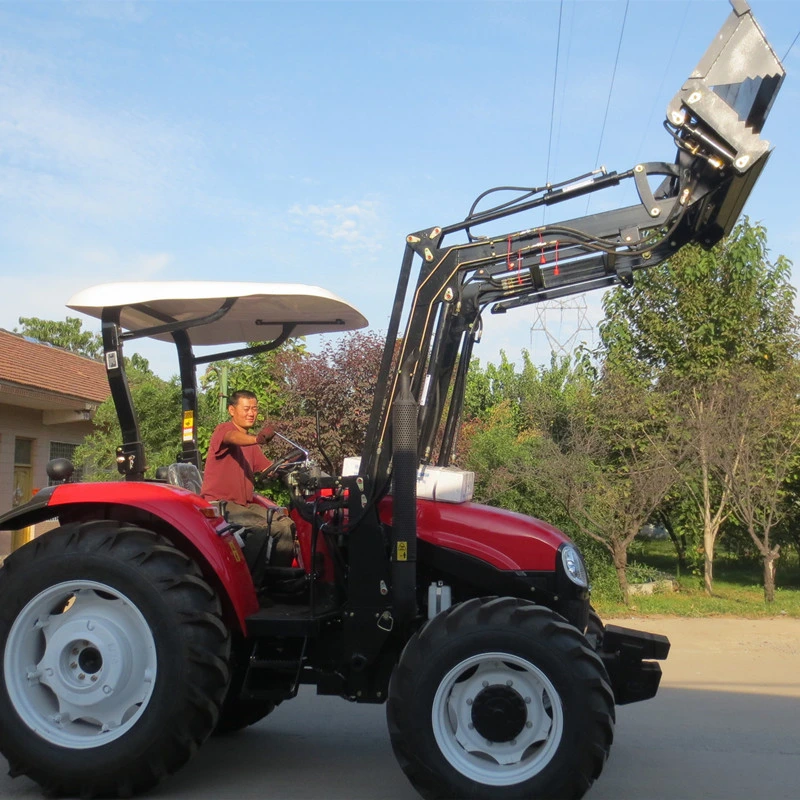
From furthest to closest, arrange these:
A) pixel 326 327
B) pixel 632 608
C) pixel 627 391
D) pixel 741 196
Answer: pixel 627 391 < pixel 632 608 < pixel 326 327 < pixel 741 196

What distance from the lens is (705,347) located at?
15195 millimetres

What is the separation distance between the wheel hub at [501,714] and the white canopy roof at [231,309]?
90.3 inches

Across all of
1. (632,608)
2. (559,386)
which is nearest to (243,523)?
(632,608)

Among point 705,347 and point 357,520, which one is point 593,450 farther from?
point 357,520

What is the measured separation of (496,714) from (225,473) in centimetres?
224

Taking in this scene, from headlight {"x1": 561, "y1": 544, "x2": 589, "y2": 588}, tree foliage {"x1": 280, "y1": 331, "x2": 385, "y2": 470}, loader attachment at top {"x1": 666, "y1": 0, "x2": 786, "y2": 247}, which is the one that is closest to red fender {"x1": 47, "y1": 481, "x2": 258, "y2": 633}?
headlight {"x1": 561, "y1": 544, "x2": 589, "y2": 588}

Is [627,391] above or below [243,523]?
above

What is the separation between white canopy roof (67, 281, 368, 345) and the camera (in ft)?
16.8

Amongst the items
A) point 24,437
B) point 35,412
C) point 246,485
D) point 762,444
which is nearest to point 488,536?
point 246,485

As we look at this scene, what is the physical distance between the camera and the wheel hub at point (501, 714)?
430 cm

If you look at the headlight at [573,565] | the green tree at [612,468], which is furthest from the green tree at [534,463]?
the headlight at [573,565]

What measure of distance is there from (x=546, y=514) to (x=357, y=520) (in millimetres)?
9642

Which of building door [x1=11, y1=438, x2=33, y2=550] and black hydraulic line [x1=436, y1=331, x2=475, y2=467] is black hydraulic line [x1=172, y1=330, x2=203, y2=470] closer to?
black hydraulic line [x1=436, y1=331, x2=475, y2=467]

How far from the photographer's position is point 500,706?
4309 mm
